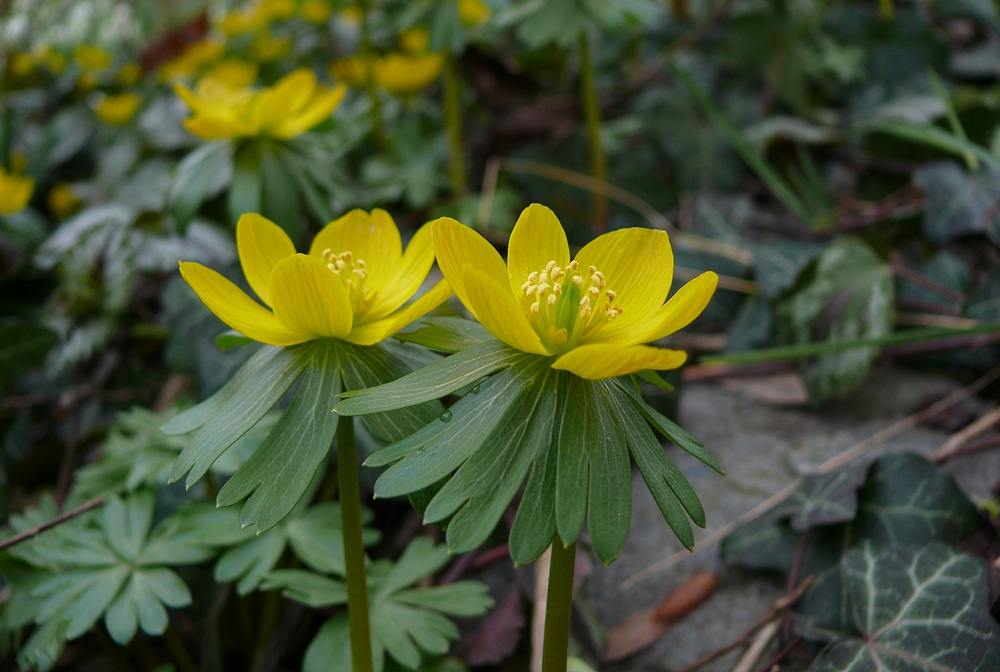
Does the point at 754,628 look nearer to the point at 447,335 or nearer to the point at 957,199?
the point at 447,335

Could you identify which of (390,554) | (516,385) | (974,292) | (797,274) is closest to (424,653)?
(390,554)

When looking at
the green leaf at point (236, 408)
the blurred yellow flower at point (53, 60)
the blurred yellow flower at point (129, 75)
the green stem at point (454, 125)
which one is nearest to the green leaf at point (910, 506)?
the green leaf at point (236, 408)

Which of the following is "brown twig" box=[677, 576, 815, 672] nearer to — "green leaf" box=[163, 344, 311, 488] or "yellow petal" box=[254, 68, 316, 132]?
"green leaf" box=[163, 344, 311, 488]

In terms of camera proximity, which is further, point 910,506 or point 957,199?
point 957,199

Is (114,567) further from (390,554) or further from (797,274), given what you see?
(797,274)

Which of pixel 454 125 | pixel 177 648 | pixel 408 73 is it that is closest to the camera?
pixel 177 648

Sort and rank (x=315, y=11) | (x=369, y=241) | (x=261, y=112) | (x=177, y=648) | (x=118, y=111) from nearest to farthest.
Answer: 1. (x=369, y=241)
2. (x=177, y=648)
3. (x=261, y=112)
4. (x=315, y=11)
5. (x=118, y=111)

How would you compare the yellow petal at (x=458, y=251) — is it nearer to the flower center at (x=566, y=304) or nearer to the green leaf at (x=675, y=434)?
the flower center at (x=566, y=304)

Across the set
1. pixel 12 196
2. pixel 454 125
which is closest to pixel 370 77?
pixel 454 125
